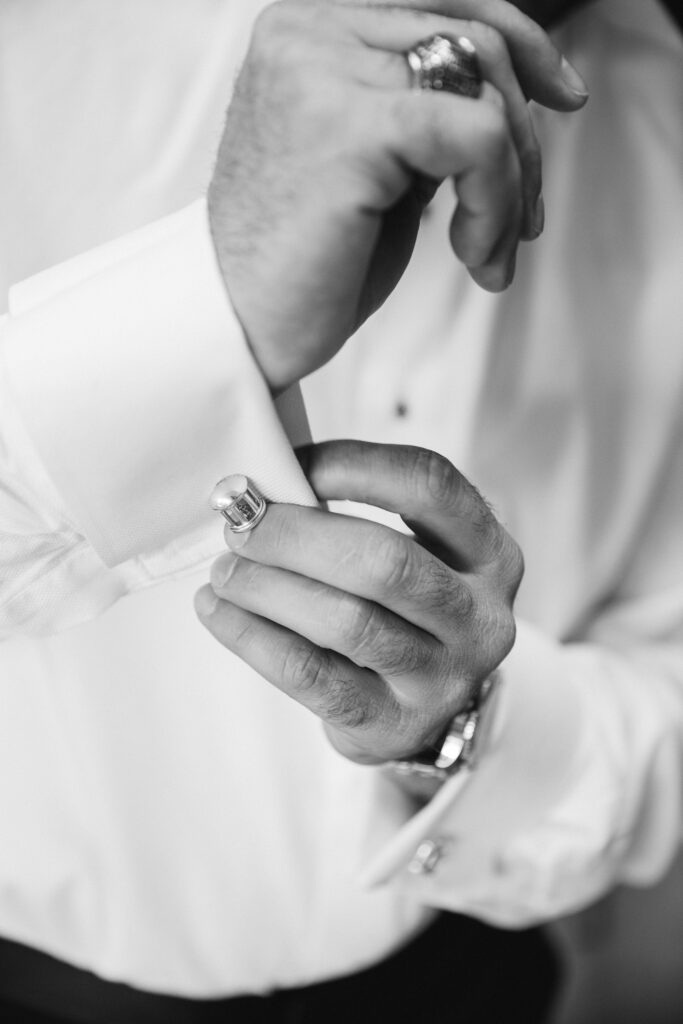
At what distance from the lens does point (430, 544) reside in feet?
1.60

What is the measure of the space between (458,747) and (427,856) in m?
0.15

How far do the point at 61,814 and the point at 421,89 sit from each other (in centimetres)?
A: 65

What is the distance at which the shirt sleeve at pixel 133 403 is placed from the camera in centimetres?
40

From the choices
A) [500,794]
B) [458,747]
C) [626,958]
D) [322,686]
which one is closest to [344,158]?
[322,686]

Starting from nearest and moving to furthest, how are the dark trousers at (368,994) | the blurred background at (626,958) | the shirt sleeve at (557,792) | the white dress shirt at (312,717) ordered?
the white dress shirt at (312,717)
the shirt sleeve at (557,792)
the dark trousers at (368,994)
the blurred background at (626,958)

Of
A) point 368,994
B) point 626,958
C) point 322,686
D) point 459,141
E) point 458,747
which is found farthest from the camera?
point 626,958

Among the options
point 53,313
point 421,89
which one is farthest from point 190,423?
point 421,89

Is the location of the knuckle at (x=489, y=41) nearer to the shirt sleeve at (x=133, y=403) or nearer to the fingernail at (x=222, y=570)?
the shirt sleeve at (x=133, y=403)

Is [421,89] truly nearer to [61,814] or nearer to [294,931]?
[61,814]

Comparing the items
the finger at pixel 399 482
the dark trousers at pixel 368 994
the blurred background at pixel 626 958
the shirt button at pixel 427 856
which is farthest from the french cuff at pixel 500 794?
the blurred background at pixel 626 958

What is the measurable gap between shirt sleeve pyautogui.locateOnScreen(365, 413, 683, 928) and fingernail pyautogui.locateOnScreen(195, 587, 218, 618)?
1.16ft

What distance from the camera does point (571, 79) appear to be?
17.7 inches

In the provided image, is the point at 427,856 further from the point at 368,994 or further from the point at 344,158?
the point at 344,158

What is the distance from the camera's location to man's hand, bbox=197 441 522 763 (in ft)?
1.40
